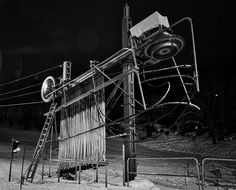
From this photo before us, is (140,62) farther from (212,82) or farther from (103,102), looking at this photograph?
(212,82)

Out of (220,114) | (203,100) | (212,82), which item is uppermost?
(212,82)

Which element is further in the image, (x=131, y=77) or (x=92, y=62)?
(x=131, y=77)

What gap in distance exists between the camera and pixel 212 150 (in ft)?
106

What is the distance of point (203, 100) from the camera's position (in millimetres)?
39719

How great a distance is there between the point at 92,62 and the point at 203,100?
35.4 metres

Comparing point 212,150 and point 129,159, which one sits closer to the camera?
point 129,159

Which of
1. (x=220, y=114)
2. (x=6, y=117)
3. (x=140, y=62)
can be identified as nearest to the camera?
(x=140, y=62)

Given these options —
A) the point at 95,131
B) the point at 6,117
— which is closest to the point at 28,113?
the point at 6,117

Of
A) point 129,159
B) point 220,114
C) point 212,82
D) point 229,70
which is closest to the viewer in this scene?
point 129,159

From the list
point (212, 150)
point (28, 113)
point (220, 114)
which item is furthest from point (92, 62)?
point (28, 113)

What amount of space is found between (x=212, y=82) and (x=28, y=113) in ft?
161

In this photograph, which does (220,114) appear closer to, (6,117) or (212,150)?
(212,150)

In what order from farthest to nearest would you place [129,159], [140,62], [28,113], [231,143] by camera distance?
[28,113] → [231,143] → [129,159] → [140,62]

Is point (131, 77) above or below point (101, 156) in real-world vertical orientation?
above
